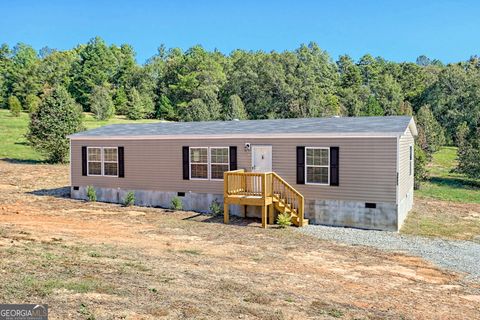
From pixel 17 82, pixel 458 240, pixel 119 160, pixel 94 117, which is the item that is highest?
pixel 17 82

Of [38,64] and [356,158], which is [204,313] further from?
[38,64]

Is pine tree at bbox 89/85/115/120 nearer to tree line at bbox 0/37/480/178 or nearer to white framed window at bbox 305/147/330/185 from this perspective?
tree line at bbox 0/37/480/178

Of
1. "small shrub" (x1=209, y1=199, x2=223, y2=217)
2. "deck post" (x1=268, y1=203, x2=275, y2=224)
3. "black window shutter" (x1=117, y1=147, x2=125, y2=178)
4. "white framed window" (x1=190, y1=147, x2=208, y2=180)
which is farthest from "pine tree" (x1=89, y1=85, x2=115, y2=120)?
"deck post" (x1=268, y1=203, x2=275, y2=224)

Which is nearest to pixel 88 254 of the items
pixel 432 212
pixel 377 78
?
pixel 432 212

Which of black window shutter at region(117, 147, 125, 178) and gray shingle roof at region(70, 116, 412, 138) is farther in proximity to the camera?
black window shutter at region(117, 147, 125, 178)

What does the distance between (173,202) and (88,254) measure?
27.0ft

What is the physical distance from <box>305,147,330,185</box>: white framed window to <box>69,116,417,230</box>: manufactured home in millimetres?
36

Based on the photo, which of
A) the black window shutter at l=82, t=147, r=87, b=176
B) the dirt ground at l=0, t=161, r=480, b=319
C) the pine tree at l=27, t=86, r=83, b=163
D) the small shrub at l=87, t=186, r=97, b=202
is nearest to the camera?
the dirt ground at l=0, t=161, r=480, b=319

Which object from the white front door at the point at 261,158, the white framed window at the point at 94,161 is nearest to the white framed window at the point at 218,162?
the white front door at the point at 261,158

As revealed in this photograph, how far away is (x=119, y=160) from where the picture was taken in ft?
65.6

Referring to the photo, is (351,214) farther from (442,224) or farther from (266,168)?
(442,224)

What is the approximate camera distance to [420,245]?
1344 cm

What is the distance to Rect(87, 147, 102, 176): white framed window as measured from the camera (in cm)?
2050

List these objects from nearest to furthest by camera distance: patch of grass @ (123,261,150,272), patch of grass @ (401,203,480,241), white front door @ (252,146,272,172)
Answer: patch of grass @ (123,261,150,272), patch of grass @ (401,203,480,241), white front door @ (252,146,272,172)
